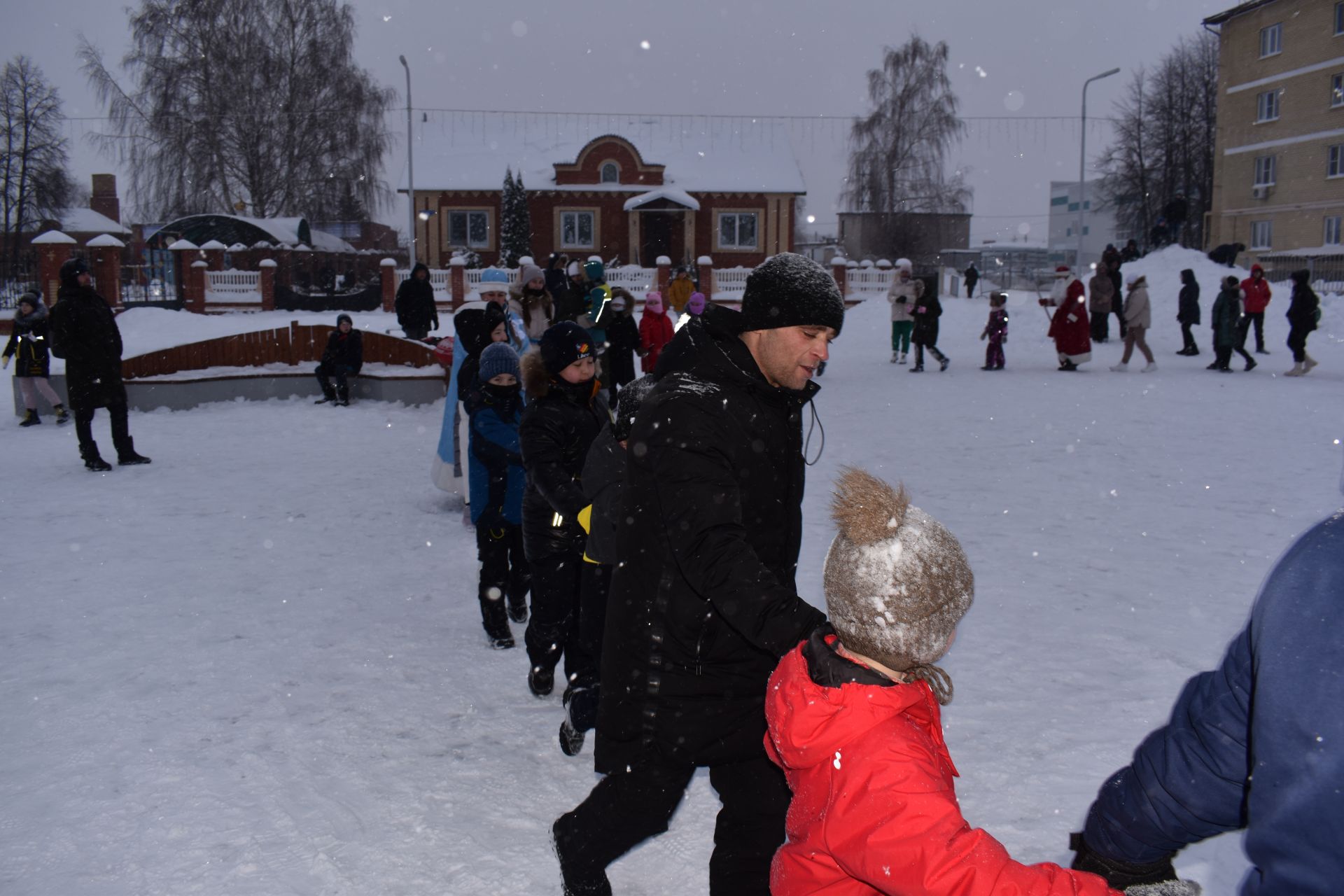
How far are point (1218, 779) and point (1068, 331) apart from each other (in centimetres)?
1636

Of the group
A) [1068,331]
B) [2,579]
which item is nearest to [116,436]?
[2,579]

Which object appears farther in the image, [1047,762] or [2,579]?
[2,579]

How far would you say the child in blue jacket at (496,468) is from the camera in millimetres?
4844

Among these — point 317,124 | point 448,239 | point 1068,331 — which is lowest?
point 1068,331

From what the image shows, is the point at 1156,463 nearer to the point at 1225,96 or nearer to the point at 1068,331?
the point at 1068,331

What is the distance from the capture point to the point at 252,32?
3691 centimetres

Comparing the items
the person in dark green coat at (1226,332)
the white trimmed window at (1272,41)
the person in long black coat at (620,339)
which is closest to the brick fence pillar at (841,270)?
the person in dark green coat at (1226,332)

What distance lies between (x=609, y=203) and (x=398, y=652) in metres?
34.9

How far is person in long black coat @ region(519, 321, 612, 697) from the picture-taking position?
396 centimetres

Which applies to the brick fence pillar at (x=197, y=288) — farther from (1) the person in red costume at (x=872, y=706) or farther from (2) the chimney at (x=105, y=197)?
(2) the chimney at (x=105, y=197)

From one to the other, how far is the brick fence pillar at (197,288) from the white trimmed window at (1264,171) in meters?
38.3

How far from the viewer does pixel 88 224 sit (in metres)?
55.2

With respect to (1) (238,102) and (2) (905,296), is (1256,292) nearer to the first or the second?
(2) (905,296)

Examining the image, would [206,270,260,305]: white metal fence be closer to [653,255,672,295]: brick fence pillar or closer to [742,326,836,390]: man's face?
[653,255,672,295]: brick fence pillar
